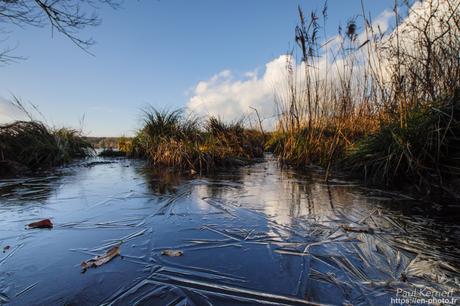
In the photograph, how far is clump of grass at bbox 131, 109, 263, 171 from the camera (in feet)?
16.8

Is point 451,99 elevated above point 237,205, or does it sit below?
above

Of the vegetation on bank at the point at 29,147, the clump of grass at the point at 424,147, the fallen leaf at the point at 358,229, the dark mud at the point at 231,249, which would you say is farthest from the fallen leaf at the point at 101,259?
the vegetation on bank at the point at 29,147

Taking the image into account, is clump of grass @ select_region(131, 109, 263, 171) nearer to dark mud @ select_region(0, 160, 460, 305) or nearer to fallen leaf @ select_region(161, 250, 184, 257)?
dark mud @ select_region(0, 160, 460, 305)

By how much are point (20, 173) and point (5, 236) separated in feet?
12.1

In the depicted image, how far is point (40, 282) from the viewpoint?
104cm

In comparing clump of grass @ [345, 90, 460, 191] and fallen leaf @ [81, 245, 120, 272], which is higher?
clump of grass @ [345, 90, 460, 191]

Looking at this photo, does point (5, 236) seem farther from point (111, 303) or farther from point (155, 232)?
point (111, 303)

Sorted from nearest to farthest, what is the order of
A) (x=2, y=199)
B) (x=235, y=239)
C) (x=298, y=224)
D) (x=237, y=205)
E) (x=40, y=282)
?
(x=40, y=282) → (x=235, y=239) → (x=298, y=224) → (x=237, y=205) → (x=2, y=199)

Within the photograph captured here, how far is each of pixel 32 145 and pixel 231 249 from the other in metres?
5.83

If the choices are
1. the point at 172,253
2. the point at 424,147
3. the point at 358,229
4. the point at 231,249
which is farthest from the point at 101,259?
the point at 424,147

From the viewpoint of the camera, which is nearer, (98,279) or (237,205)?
(98,279)

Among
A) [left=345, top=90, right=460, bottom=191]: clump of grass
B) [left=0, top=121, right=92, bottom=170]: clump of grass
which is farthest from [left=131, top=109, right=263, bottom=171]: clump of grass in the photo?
[left=345, top=90, right=460, bottom=191]: clump of grass

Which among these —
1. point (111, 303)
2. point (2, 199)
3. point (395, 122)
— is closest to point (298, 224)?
point (111, 303)

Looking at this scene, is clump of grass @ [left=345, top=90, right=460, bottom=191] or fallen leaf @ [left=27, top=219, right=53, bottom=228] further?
clump of grass @ [left=345, top=90, right=460, bottom=191]
